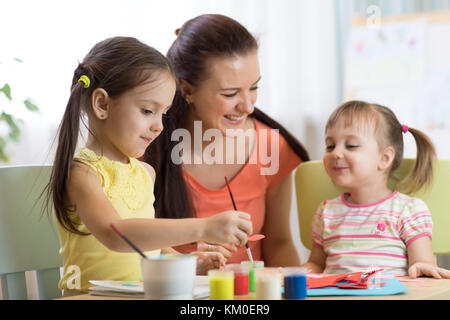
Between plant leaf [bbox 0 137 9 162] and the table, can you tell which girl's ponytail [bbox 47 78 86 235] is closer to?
the table

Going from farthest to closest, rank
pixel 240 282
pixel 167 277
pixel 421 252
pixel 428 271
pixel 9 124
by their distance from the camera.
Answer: pixel 9 124 < pixel 421 252 < pixel 428 271 < pixel 240 282 < pixel 167 277

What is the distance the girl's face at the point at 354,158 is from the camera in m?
1.46

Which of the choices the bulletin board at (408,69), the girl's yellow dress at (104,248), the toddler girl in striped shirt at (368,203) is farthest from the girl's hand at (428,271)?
the bulletin board at (408,69)

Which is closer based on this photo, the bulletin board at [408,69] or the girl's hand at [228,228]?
the girl's hand at [228,228]

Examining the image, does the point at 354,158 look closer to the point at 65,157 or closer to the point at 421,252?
the point at 421,252

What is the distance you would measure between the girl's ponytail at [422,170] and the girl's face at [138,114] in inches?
25.7

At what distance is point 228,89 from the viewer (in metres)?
1.52

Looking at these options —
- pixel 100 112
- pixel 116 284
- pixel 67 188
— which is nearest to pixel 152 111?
pixel 100 112

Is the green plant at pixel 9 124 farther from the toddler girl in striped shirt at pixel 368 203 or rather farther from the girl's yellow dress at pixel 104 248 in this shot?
the toddler girl in striped shirt at pixel 368 203

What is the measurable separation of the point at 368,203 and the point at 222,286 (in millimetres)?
743

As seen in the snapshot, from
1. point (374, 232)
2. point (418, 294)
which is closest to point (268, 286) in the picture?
point (418, 294)

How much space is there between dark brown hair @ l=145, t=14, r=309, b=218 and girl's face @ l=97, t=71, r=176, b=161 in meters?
0.35

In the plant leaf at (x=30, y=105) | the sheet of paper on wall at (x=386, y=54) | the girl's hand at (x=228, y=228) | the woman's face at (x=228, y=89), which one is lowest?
the girl's hand at (x=228, y=228)

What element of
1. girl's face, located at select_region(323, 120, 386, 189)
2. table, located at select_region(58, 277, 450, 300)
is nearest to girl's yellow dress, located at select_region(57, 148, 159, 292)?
table, located at select_region(58, 277, 450, 300)
